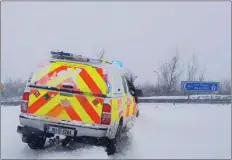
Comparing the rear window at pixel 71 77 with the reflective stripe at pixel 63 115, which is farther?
the rear window at pixel 71 77

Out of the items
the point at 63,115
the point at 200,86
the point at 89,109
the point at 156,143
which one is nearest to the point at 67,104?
the point at 63,115

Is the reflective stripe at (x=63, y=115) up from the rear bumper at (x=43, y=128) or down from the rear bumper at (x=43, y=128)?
up

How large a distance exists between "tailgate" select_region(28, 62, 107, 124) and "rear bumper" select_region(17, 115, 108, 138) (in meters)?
0.13

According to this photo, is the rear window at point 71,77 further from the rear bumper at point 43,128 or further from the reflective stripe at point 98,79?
the rear bumper at point 43,128

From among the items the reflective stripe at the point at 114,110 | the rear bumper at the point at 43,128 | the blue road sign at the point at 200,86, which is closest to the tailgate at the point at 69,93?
the rear bumper at the point at 43,128

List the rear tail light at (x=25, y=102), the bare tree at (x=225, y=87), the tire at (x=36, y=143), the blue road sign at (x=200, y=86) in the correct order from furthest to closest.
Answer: the bare tree at (x=225, y=87)
the blue road sign at (x=200, y=86)
the tire at (x=36, y=143)
the rear tail light at (x=25, y=102)

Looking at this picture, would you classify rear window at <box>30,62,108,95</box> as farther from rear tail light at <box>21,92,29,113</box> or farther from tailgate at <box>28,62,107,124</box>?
rear tail light at <box>21,92,29,113</box>

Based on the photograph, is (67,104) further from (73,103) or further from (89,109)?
(89,109)

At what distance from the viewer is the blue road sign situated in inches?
1055

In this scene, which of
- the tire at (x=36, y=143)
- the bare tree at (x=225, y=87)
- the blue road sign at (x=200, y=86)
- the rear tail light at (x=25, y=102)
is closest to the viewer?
the rear tail light at (x=25, y=102)

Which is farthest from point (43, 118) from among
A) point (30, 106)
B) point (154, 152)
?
point (154, 152)

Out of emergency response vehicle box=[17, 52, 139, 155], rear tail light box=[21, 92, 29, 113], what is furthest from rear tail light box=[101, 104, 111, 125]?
rear tail light box=[21, 92, 29, 113]

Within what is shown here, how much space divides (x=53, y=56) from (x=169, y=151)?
3166 mm

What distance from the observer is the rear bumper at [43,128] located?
8.15 metres
